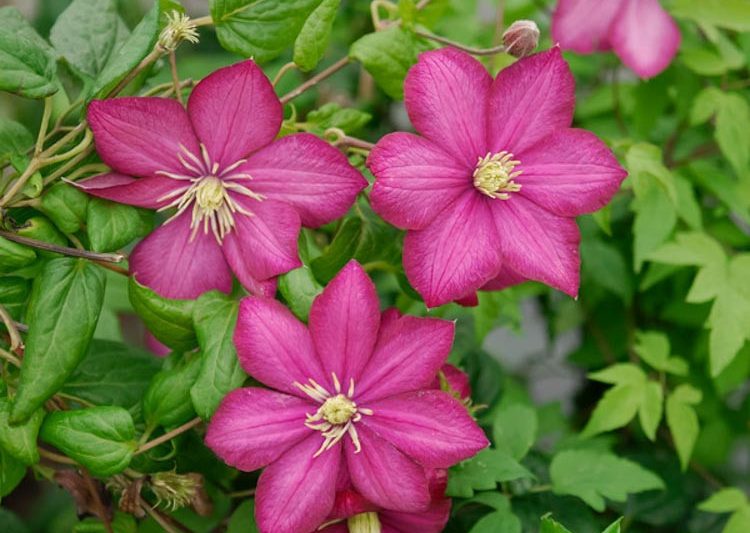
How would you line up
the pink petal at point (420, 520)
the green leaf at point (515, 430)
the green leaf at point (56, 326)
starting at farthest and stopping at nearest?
the green leaf at point (515, 430)
the pink petal at point (420, 520)
the green leaf at point (56, 326)

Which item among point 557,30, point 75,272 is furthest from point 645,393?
point 75,272

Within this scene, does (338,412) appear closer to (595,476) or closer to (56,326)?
(56,326)

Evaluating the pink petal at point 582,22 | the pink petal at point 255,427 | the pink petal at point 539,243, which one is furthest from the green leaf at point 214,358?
the pink petal at point 582,22

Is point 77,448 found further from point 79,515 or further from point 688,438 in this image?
point 688,438

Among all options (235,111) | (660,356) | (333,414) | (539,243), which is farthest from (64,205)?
(660,356)

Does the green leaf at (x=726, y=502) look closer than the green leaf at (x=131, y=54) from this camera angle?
No

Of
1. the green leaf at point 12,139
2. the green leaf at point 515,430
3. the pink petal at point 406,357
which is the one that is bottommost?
the green leaf at point 515,430

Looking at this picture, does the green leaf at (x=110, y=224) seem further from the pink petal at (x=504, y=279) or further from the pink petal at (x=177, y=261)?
the pink petal at (x=504, y=279)
